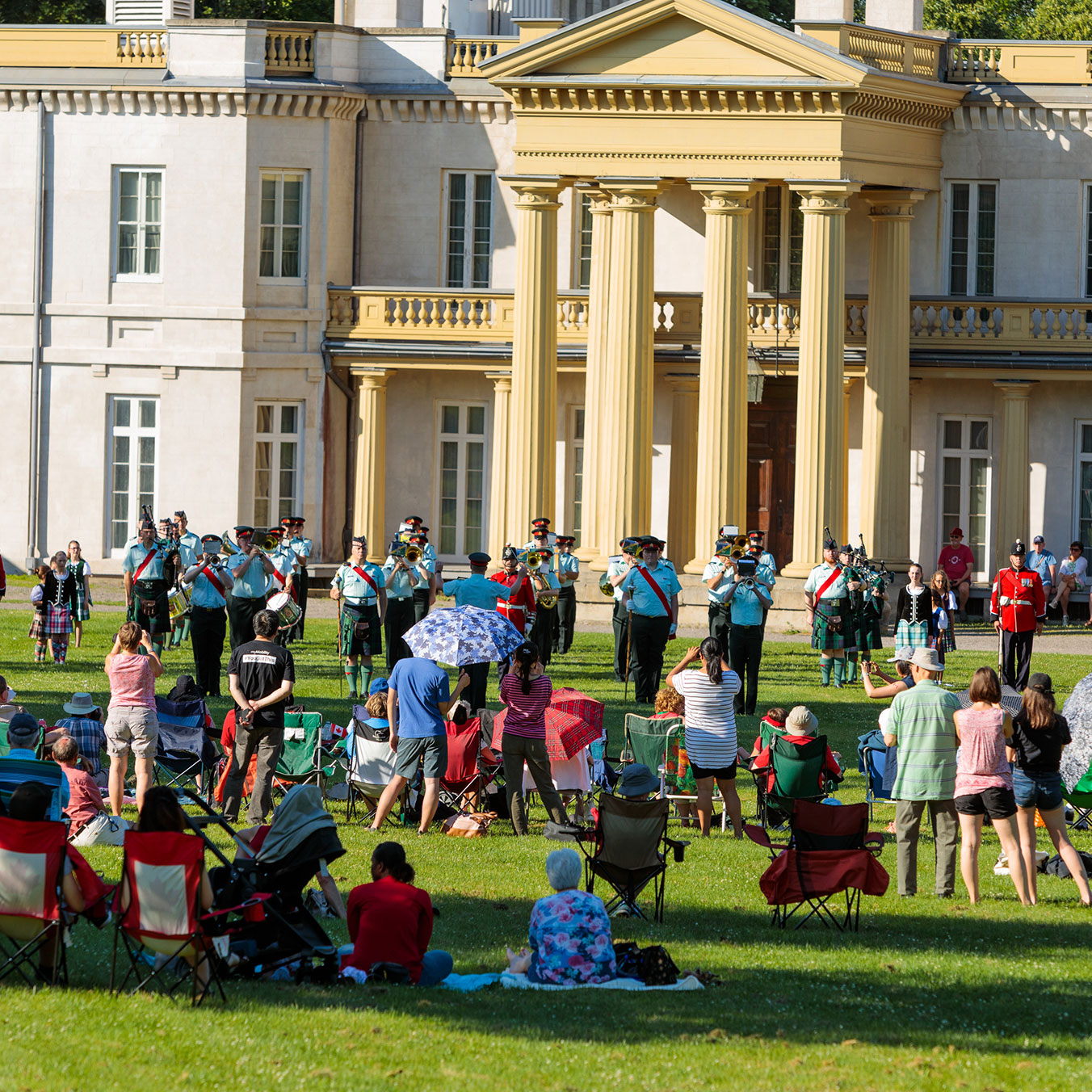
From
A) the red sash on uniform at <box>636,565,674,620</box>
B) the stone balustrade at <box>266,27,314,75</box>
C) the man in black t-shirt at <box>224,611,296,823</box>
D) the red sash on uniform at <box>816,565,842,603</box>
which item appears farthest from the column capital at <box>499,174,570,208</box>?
the man in black t-shirt at <box>224,611,296,823</box>

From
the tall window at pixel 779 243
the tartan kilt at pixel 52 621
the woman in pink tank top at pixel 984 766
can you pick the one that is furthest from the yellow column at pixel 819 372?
the woman in pink tank top at pixel 984 766

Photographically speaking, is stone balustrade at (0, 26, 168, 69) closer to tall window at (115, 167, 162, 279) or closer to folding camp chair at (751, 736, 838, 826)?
tall window at (115, 167, 162, 279)

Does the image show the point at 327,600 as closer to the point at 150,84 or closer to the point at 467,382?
the point at 467,382

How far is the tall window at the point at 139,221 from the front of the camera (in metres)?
37.5

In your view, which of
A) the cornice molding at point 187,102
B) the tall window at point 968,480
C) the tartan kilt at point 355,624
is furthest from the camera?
the tall window at point 968,480

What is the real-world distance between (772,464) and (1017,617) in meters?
12.0

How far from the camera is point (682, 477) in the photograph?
123 ft

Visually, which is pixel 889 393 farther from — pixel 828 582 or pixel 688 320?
pixel 828 582

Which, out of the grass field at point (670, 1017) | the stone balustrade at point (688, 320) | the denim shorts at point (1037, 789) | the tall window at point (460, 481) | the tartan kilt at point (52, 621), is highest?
the stone balustrade at point (688, 320)

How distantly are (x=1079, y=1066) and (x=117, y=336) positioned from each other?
2925 cm

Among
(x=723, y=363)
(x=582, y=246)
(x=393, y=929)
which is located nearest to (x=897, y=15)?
(x=582, y=246)

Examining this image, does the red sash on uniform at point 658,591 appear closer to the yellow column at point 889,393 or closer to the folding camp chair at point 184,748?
the folding camp chair at point 184,748

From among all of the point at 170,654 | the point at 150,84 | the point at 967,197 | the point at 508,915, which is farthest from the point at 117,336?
the point at 508,915

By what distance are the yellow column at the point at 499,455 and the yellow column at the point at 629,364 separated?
2.96 m
